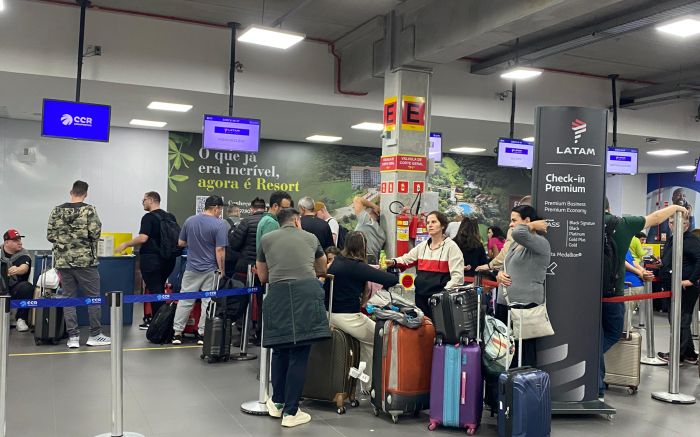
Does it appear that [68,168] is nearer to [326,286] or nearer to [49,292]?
[49,292]

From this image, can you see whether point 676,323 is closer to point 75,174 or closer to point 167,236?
point 167,236

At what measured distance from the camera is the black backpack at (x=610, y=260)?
514cm

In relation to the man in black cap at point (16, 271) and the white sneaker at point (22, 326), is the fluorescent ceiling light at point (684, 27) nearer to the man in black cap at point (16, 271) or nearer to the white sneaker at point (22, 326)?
the man in black cap at point (16, 271)

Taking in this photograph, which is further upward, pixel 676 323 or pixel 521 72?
pixel 521 72

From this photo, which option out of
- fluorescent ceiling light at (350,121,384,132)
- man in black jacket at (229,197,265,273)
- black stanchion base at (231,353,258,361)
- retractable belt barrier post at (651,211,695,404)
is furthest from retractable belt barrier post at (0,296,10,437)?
fluorescent ceiling light at (350,121,384,132)

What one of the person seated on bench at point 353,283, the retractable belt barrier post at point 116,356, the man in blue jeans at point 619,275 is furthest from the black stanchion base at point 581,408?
the retractable belt barrier post at point 116,356

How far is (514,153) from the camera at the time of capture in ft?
36.3

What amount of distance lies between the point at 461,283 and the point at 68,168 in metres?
9.04

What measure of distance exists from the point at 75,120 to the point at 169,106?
2.01m

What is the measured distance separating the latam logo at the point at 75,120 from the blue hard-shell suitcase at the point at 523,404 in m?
6.14

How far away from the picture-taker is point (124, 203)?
12430mm

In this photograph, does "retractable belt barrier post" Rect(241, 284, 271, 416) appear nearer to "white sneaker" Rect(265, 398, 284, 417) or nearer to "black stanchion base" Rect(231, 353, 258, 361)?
"white sneaker" Rect(265, 398, 284, 417)

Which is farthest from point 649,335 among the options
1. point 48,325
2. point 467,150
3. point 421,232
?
point 467,150

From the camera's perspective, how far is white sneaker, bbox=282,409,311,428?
4.50 meters
